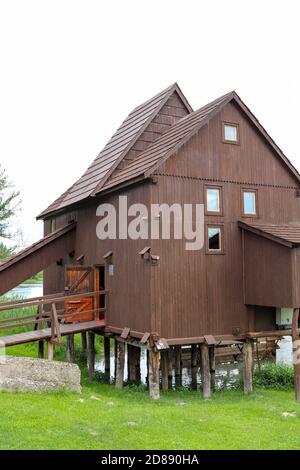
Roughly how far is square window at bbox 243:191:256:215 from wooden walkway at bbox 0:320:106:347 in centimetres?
599

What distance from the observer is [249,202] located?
622 inches

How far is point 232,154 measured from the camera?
15547 millimetres

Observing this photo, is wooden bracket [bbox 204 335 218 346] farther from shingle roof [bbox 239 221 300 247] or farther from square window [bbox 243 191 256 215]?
square window [bbox 243 191 256 215]

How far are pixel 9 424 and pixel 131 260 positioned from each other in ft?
22.9

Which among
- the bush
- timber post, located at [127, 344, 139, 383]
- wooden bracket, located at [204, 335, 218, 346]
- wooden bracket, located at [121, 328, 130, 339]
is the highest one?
wooden bracket, located at [121, 328, 130, 339]

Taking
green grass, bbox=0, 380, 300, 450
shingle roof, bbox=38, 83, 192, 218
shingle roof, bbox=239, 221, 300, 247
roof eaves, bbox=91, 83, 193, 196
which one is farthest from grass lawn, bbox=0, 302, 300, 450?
shingle roof, bbox=38, 83, 192, 218

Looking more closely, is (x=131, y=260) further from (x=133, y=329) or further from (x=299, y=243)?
(x=299, y=243)

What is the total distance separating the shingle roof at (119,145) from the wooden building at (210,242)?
0.39 ft

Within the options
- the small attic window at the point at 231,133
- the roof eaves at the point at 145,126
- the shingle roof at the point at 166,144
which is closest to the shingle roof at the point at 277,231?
the small attic window at the point at 231,133

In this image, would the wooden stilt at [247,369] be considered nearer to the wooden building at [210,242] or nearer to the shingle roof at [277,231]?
the wooden building at [210,242]

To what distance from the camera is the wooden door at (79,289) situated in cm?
1745

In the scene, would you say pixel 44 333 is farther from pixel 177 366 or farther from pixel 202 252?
pixel 177 366

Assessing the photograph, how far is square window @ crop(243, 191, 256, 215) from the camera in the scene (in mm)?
15672

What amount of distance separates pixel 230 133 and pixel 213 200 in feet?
7.42
